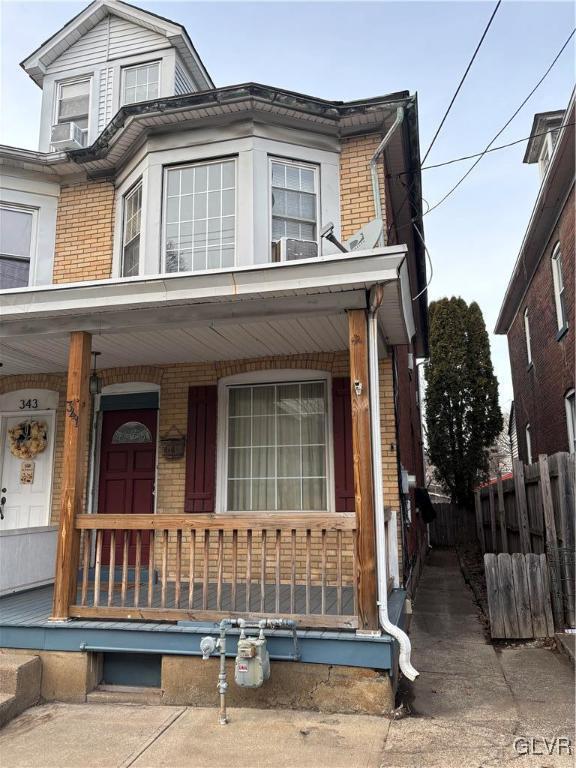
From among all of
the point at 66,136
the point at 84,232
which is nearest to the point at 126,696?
the point at 84,232

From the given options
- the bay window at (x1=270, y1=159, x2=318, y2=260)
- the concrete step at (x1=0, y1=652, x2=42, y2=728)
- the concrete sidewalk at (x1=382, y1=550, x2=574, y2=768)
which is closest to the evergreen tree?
the concrete sidewalk at (x1=382, y1=550, x2=574, y2=768)

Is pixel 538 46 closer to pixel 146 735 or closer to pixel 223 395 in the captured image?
pixel 223 395

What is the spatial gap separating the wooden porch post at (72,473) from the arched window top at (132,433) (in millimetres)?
2257

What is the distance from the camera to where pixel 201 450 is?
6840mm

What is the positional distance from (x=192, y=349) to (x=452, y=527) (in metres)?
11.6

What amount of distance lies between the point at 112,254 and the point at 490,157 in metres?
5.16

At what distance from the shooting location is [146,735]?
3723 mm

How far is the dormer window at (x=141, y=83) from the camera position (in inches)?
344

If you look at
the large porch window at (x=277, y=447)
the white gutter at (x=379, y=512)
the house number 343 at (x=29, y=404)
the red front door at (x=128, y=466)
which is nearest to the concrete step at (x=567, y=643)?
the white gutter at (x=379, y=512)

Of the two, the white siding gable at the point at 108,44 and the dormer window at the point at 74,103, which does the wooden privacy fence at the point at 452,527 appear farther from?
the white siding gable at the point at 108,44

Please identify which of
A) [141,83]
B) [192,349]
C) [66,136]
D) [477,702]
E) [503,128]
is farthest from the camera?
[141,83]

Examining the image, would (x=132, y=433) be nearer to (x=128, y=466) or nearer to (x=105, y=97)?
(x=128, y=466)

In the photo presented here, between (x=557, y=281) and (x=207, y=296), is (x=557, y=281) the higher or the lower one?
the higher one

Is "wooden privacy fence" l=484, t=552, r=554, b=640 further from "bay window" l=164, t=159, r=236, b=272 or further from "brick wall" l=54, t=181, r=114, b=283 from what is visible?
"brick wall" l=54, t=181, r=114, b=283
